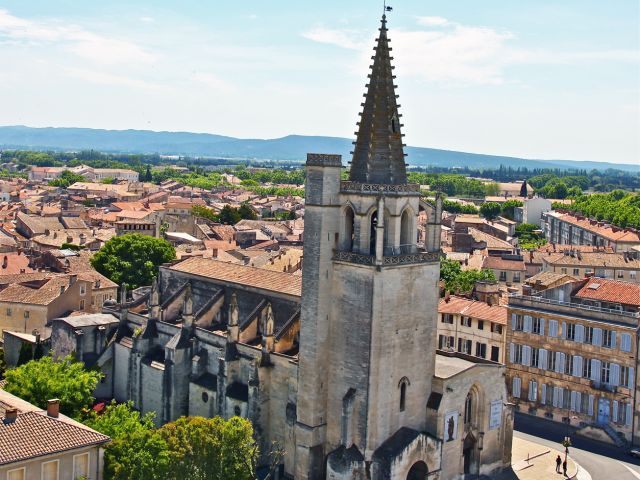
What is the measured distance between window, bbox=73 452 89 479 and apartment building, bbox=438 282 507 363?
42.5 m

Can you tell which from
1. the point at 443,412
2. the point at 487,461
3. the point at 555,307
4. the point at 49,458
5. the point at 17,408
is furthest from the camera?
the point at 555,307

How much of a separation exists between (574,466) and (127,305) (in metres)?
38.6

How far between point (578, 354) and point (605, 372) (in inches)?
98.6

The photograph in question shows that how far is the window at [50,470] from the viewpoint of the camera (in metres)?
40.3

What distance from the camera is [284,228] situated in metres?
161

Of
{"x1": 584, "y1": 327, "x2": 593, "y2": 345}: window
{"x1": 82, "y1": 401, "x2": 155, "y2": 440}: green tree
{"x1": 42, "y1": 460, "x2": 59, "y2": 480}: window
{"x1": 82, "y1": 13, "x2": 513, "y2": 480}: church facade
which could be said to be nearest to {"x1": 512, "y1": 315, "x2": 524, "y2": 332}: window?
{"x1": 584, "y1": 327, "x2": 593, "y2": 345}: window

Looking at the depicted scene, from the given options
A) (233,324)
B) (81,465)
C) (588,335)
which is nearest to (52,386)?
(81,465)

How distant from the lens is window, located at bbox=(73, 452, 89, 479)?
41625 millimetres

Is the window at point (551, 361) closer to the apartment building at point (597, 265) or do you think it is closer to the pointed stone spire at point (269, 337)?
the pointed stone spire at point (269, 337)

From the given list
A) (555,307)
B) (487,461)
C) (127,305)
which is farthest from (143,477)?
(555,307)

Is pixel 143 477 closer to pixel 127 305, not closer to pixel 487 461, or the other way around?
pixel 487 461

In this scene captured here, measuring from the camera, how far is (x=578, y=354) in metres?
65.6

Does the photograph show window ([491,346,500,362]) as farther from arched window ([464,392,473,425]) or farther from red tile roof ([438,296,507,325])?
arched window ([464,392,473,425])

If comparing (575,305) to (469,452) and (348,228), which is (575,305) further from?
(348,228)
